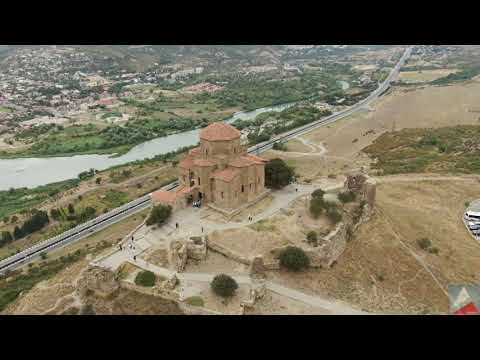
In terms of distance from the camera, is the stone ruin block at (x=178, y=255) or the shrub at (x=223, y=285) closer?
the shrub at (x=223, y=285)

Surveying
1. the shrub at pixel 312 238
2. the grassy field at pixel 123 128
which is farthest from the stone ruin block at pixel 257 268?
the grassy field at pixel 123 128

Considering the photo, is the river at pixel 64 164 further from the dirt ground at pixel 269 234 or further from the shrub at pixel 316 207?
the shrub at pixel 316 207

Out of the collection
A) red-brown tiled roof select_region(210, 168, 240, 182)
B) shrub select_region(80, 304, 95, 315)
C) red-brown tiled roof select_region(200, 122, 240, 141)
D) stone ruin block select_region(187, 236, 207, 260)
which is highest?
red-brown tiled roof select_region(200, 122, 240, 141)

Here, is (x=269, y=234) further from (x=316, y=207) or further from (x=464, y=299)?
(x=464, y=299)

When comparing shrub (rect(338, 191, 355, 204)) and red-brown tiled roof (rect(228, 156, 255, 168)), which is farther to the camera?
shrub (rect(338, 191, 355, 204))

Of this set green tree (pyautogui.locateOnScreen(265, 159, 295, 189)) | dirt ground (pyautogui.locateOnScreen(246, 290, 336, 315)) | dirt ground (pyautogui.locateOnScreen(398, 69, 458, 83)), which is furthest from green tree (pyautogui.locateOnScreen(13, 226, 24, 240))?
dirt ground (pyautogui.locateOnScreen(398, 69, 458, 83))

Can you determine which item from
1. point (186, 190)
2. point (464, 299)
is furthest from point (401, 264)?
point (186, 190)

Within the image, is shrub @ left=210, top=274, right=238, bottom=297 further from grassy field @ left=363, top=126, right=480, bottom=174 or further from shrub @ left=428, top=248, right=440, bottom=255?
grassy field @ left=363, top=126, right=480, bottom=174

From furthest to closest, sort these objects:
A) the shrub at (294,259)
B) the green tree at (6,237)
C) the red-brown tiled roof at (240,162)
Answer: the green tree at (6,237)
the red-brown tiled roof at (240,162)
the shrub at (294,259)
